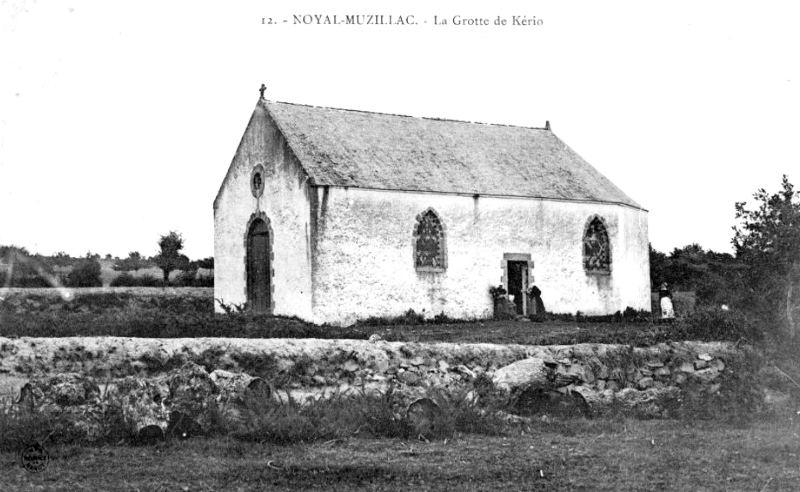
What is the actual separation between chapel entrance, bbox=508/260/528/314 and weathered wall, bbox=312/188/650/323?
13.8 inches

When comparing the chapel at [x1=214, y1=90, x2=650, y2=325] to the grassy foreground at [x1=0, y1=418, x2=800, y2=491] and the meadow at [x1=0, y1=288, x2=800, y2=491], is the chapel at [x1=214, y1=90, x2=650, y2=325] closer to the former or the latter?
the meadow at [x1=0, y1=288, x2=800, y2=491]

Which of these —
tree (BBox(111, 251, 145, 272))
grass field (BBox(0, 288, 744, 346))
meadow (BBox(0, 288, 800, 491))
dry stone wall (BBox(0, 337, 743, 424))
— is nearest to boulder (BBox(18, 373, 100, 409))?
dry stone wall (BBox(0, 337, 743, 424))

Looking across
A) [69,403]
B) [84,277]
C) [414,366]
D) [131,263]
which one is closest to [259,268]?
[84,277]

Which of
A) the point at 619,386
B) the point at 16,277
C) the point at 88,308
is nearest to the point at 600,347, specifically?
the point at 619,386

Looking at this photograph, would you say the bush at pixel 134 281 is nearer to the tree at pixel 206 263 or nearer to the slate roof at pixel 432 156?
the tree at pixel 206 263

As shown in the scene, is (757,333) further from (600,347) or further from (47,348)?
(47,348)

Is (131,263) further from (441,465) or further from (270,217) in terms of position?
(441,465)

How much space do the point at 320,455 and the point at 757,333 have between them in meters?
9.26

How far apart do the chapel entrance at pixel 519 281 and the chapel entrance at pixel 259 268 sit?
748 cm

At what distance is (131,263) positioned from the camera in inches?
1416

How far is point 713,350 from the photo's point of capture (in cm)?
1506

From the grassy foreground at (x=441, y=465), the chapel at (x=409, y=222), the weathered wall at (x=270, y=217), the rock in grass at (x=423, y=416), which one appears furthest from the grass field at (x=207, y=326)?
the rock in grass at (x=423, y=416)

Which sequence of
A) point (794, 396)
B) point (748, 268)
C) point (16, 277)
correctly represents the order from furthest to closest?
point (16, 277)
point (748, 268)
point (794, 396)

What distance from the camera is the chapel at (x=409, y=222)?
2530cm
